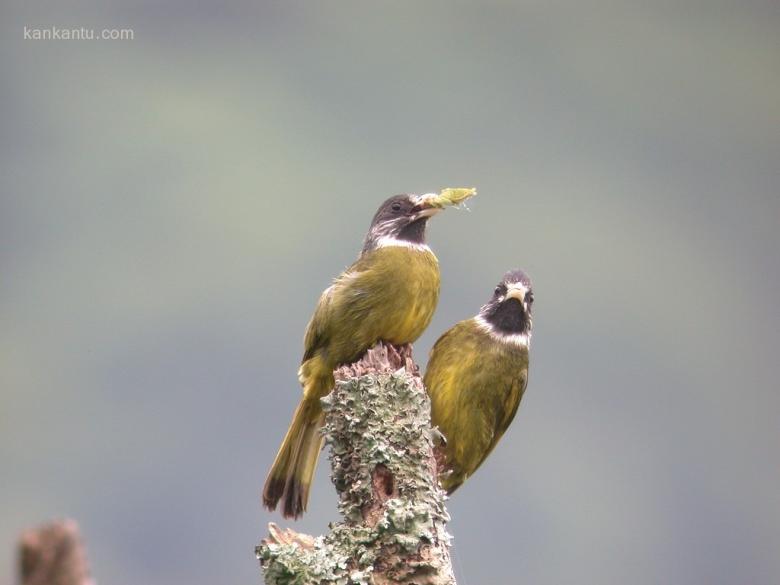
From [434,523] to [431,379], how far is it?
5.32ft

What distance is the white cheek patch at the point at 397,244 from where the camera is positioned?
5.16 m

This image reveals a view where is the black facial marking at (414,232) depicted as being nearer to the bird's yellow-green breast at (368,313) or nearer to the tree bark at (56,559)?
the bird's yellow-green breast at (368,313)

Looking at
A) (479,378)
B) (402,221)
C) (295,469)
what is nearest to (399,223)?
(402,221)

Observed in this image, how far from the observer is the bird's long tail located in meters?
4.72

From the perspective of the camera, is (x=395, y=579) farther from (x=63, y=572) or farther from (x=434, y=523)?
(x=63, y=572)

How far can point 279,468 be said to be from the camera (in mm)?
4742

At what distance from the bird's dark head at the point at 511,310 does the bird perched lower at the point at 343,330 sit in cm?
37

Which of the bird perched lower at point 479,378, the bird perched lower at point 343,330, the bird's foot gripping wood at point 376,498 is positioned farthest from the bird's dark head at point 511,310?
the bird's foot gripping wood at point 376,498

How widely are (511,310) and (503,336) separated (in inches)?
6.2

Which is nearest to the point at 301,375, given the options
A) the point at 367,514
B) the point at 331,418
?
the point at 331,418

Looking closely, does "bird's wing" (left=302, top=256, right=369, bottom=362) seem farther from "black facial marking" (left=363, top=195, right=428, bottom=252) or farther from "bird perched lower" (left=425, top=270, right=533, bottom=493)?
"bird perched lower" (left=425, top=270, right=533, bottom=493)

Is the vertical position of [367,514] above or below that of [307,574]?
above

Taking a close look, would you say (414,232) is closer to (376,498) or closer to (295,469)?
(295,469)

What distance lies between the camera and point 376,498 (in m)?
3.49
